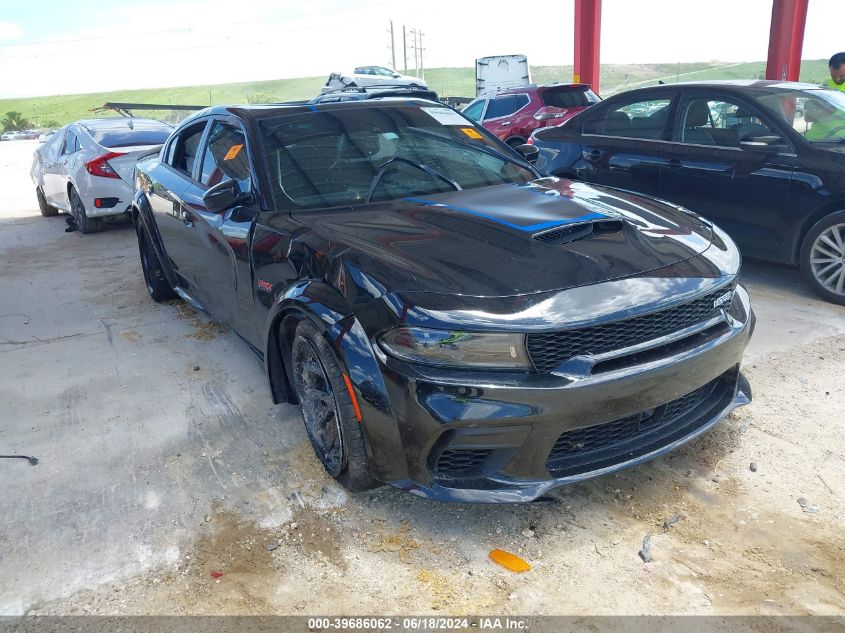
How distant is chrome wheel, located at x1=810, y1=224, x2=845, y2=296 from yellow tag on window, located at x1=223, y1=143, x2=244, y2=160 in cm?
398

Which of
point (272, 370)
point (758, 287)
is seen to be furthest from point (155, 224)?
point (758, 287)

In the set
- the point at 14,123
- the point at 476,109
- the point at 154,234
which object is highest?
the point at 476,109

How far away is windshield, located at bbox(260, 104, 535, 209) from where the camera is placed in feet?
11.5

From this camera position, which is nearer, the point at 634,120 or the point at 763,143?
the point at 763,143

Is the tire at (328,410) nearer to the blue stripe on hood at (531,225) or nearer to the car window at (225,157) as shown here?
the blue stripe on hood at (531,225)

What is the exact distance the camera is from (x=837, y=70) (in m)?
7.14

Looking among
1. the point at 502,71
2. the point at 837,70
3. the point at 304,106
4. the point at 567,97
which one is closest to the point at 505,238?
the point at 304,106

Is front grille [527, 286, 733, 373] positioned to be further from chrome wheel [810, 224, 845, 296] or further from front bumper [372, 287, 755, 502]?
chrome wheel [810, 224, 845, 296]

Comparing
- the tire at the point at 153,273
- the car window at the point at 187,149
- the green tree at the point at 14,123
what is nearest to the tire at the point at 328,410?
the car window at the point at 187,149

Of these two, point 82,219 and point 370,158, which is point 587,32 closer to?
point 82,219

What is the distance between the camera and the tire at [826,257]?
16.5ft

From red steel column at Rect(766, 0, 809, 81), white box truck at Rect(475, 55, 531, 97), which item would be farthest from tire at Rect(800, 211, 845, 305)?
white box truck at Rect(475, 55, 531, 97)

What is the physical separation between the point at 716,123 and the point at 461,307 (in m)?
4.25

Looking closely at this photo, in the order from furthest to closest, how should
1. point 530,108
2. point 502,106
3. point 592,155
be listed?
point 502,106, point 530,108, point 592,155
